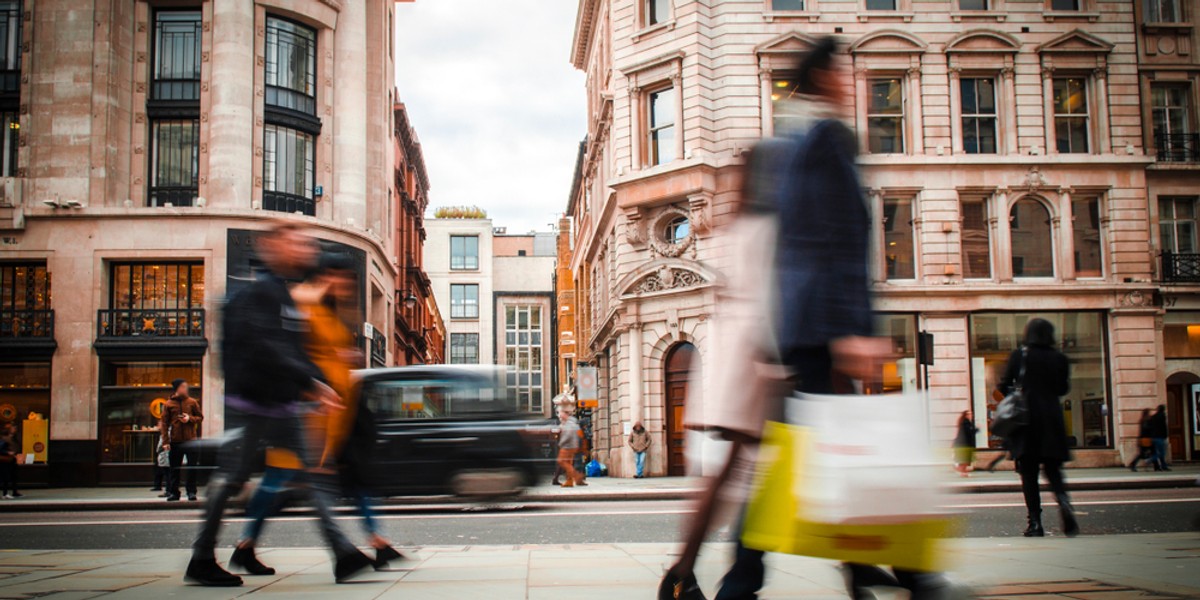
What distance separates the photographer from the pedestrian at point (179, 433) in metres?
16.8

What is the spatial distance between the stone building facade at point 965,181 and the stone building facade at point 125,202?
1135 cm

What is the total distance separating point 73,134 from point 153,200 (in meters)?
2.59

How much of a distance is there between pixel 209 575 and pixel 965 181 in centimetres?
2753

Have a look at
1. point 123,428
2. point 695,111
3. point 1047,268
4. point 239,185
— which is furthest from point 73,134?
point 1047,268

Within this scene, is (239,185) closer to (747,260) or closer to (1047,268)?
(1047,268)

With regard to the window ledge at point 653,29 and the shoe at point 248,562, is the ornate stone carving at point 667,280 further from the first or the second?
the shoe at point 248,562

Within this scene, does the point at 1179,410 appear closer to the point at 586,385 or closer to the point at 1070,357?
the point at 1070,357

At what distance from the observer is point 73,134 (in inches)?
1061

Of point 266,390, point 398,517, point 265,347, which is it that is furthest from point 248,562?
point 398,517

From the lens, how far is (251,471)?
560cm

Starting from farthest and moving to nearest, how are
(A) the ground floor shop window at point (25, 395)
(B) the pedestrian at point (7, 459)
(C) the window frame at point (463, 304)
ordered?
1. (C) the window frame at point (463, 304)
2. (A) the ground floor shop window at point (25, 395)
3. (B) the pedestrian at point (7, 459)

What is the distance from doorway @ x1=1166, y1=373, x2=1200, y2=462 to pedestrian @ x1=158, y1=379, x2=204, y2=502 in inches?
1038

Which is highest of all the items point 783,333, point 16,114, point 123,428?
point 16,114

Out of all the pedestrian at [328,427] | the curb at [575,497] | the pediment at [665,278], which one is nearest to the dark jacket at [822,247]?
the pedestrian at [328,427]
